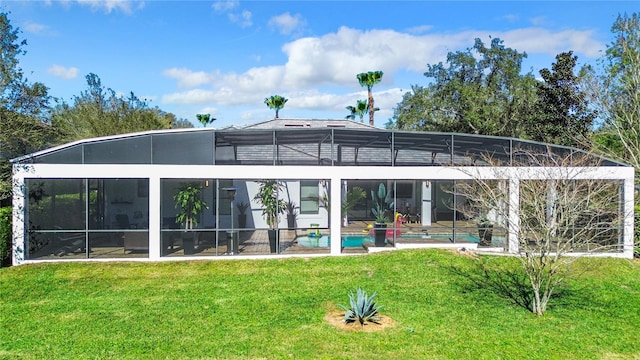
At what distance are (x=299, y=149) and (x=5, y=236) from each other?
33.6 ft

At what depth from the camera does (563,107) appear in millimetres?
23609

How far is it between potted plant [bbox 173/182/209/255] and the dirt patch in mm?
6763

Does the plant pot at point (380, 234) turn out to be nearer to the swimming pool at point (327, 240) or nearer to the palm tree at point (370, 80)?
the swimming pool at point (327, 240)

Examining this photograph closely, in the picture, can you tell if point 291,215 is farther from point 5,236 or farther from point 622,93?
point 622,93

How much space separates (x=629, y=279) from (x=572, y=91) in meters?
14.4

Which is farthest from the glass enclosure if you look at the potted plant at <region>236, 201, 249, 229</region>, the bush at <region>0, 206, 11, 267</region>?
the potted plant at <region>236, 201, 249, 229</region>

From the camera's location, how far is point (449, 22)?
1933cm

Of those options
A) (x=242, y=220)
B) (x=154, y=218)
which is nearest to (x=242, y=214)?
(x=242, y=220)

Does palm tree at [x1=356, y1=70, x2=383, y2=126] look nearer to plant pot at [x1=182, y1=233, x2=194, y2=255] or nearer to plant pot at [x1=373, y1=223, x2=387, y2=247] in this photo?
plant pot at [x1=373, y1=223, x2=387, y2=247]

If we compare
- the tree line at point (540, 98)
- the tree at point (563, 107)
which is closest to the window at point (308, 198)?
the tree line at point (540, 98)

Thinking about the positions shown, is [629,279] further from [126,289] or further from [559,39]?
[559,39]

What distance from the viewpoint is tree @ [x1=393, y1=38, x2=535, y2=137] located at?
1026 inches

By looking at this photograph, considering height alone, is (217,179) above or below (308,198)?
above

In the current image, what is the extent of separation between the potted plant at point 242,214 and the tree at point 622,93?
18.9 meters
